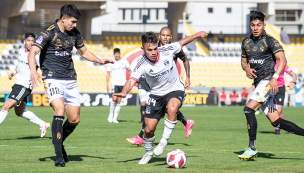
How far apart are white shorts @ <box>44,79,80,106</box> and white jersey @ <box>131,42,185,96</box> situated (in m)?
0.93

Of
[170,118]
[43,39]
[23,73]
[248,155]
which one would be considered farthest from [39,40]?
[23,73]

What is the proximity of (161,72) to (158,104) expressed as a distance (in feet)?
1.61

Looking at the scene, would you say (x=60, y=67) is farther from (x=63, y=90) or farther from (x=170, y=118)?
(x=170, y=118)

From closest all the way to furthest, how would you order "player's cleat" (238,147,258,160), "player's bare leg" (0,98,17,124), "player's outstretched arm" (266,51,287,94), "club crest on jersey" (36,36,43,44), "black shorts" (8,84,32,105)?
"club crest on jersey" (36,36,43,44) → "player's cleat" (238,147,258,160) → "player's outstretched arm" (266,51,287,94) → "player's bare leg" (0,98,17,124) → "black shorts" (8,84,32,105)

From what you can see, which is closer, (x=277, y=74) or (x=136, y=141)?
(x=277, y=74)

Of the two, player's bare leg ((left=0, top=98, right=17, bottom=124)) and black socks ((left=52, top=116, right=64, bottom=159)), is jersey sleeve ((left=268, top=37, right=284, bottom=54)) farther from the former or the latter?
player's bare leg ((left=0, top=98, right=17, bottom=124))

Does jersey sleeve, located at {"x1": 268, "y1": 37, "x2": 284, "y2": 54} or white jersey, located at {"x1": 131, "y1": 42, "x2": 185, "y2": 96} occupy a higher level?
jersey sleeve, located at {"x1": 268, "y1": 37, "x2": 284, "y2": 54}

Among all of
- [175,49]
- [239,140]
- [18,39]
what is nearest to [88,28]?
[18,39]

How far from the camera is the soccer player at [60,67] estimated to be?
6.20 m

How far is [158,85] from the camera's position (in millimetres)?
6629

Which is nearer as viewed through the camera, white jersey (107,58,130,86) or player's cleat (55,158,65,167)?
player's cleat (55,158,65,167)

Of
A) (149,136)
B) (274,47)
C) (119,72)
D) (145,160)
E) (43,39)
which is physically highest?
(43,39)

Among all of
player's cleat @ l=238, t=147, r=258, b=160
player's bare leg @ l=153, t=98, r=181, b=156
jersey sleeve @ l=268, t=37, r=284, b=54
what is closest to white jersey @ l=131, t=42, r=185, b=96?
player's bare leg @ l=153, t=98, r=181, b=156

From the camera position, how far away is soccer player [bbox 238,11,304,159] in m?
6.98
